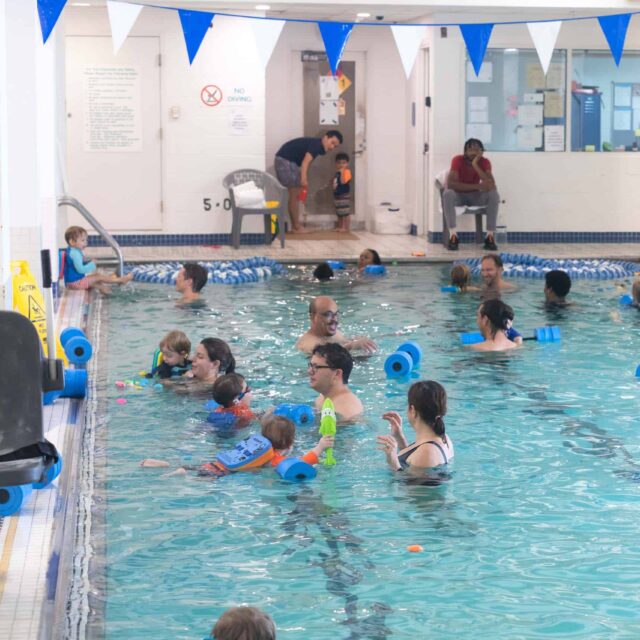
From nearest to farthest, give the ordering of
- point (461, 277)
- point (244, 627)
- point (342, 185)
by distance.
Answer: point (244, 627) → point (461, 277) → point (342, 185)

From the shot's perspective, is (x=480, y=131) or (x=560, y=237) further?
(x=560, y=237)

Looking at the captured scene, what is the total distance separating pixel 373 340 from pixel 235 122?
25.1 ft

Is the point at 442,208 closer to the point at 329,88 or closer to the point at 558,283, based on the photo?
the point at 329,88

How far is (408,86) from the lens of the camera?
20672 mm

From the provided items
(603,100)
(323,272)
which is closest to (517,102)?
(603,100)

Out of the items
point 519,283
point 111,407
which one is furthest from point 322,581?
point 519,283

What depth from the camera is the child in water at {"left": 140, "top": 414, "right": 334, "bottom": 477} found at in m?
7.37

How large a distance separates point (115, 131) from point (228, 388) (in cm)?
1097

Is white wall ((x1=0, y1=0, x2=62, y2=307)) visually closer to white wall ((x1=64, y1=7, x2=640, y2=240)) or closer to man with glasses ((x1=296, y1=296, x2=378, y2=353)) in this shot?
man with glasses ((x1=296, y1=296, x2=378, y2=353))

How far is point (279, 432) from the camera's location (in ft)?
24.3

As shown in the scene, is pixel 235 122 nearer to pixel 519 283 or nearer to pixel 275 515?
pixel 519 283

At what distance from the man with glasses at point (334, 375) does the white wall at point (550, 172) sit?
11016mm

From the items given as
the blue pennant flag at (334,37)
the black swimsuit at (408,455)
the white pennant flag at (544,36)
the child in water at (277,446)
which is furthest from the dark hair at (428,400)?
the white pennant flag at (544,36)

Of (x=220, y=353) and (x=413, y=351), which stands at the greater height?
(x=220, y=353)
